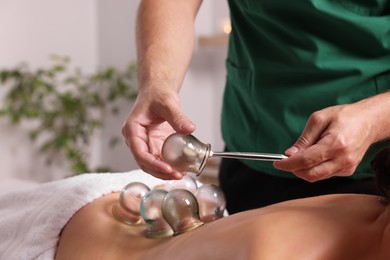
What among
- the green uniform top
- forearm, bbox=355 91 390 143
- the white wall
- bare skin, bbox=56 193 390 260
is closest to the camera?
bare skin, bbox=56 193 390 260

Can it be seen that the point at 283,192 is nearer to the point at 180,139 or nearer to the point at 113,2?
the point at 180,139

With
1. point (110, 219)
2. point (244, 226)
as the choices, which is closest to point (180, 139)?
point (244, 226)

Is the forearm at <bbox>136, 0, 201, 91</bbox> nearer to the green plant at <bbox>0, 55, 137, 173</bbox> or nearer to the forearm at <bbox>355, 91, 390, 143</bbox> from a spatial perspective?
the forearm at <bbox>355, 91, 390, 143</bbox>

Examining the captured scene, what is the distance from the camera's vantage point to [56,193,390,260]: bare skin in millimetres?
748

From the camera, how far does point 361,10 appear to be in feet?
3.92

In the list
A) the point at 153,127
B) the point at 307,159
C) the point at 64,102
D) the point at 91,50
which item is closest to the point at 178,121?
the point at 153,127

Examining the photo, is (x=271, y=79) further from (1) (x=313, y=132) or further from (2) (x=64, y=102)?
(2) (x=64, y=102)

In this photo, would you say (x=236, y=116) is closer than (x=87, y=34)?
Yes

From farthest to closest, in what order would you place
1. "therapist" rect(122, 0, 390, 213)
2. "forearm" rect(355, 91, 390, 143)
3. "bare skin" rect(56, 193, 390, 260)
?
"therapist" rect(122, 0, 390, 213)
"forearm" rect(355, 91, 390, 143)
"bare skin" rect(56, 193, 390, 260)

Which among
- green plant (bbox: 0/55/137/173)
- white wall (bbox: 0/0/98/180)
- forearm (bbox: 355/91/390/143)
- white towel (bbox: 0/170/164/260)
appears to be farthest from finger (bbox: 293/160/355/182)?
white wall (bbox: 0/0/98/180)

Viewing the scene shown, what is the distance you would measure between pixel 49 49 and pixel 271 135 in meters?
2.66

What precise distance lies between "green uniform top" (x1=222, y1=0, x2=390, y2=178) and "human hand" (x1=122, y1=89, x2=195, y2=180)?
0.28 meters

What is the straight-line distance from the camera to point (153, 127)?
108cm

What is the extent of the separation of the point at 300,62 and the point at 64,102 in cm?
257
